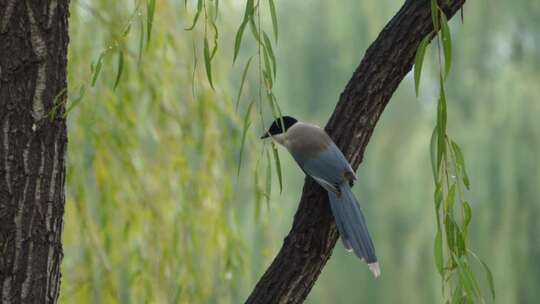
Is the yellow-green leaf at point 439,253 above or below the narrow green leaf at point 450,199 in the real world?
below

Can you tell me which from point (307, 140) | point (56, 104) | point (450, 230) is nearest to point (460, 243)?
point (450, 230)

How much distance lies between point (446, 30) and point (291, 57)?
13.7 feet

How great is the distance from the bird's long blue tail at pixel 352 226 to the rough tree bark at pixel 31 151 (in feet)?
1.85

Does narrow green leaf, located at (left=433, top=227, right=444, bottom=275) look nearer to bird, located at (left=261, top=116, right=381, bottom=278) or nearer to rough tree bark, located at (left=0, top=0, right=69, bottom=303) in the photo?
bird, located at (left=261, top=116, right=381, bottom=278)

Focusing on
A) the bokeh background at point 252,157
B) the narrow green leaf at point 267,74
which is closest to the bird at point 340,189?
the bokeh background at point 252,157

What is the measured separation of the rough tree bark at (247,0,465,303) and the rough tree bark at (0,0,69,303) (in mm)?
416

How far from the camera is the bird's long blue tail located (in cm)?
187

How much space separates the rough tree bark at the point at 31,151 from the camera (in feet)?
5.37

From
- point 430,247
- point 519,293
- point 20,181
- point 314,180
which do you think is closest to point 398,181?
point 430,247

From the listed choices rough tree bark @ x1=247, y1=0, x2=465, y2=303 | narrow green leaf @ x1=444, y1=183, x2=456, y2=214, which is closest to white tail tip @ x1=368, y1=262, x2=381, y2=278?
rough tree bark @ x1=247, y1=0, x2=465, y2=303

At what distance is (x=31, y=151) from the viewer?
5.42 feet

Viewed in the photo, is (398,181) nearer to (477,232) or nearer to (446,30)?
(477,232)

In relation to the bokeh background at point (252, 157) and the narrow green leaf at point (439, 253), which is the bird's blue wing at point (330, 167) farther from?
the narrow green leaf at point (439, 253)

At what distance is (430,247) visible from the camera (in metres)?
4.65
